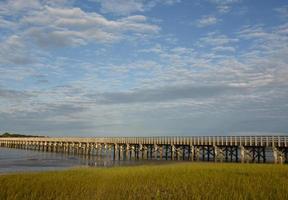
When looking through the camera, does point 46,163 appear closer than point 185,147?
Yes

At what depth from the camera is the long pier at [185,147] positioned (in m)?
40.2

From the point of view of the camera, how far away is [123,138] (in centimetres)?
6197

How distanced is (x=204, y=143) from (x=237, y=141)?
17.4 feet

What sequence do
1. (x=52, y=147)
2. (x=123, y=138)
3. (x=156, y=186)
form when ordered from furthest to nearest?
(x=52, y=147)
(x=123, y=138)
(x=156, y=186)

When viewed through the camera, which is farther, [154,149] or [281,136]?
[154,149]

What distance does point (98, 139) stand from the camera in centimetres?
6762

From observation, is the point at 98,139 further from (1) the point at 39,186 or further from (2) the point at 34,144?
(1) the point at 39,186

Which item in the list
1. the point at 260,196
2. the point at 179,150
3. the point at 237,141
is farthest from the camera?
the point at 179,150

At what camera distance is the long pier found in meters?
40.2

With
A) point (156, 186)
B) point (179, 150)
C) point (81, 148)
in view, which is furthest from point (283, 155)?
point (81, 148)

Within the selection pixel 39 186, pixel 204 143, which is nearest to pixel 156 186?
pixel 39 186

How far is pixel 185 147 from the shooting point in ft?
173

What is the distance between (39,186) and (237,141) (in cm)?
3017

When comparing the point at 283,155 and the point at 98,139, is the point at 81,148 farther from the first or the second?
the point at 283,155
